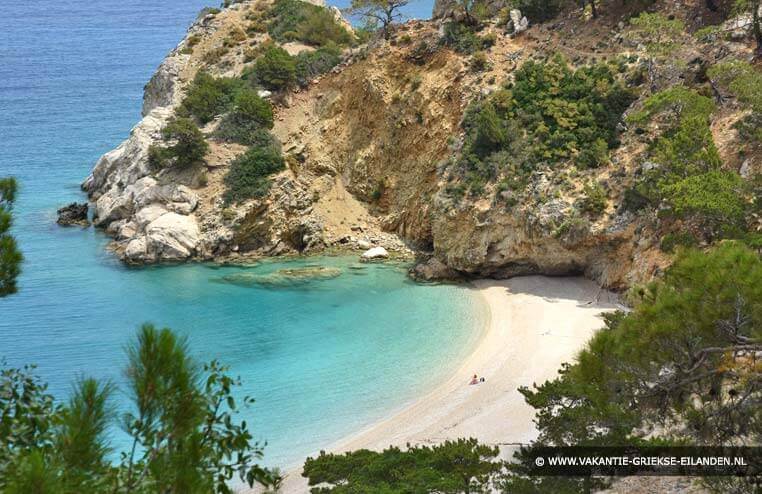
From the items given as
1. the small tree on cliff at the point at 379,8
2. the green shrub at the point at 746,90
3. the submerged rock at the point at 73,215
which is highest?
the small tree on cliff at the point at 379,8

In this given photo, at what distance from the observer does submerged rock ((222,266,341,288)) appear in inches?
1491

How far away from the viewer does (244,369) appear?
2955cm

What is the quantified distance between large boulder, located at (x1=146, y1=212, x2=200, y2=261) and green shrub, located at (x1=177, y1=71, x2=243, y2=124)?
8053 mm

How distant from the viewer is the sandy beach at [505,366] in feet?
81.3

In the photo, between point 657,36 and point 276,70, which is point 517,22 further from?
point 276,70

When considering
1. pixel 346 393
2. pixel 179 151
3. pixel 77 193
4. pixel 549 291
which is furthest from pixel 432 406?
pixel 77 193

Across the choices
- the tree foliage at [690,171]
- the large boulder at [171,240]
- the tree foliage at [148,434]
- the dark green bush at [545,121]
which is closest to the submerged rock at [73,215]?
the large boulder at [171,240]

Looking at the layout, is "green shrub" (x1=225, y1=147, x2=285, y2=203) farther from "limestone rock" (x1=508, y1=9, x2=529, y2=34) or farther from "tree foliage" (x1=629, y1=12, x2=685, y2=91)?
"tree foliage" (x1=629, y1=12, x2=685, y2=91)

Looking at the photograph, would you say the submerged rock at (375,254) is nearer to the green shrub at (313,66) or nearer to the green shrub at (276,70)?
the green shrub at (313,66)

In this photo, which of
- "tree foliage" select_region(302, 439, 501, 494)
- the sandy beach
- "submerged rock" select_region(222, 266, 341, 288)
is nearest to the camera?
"tree foliage" select_region(302, 439, 501, 494)

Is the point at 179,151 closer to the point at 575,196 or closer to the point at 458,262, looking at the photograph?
the point at 458,262

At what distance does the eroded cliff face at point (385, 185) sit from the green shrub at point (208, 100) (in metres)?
2.41

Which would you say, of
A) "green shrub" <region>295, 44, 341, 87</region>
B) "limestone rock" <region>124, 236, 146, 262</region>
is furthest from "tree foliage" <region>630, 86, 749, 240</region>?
"limestone rock" <region>124, 236, 146, 262</region>

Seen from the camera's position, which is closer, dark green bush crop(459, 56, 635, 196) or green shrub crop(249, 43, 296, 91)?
dark green bush crop(459, 56, 635, 196)
